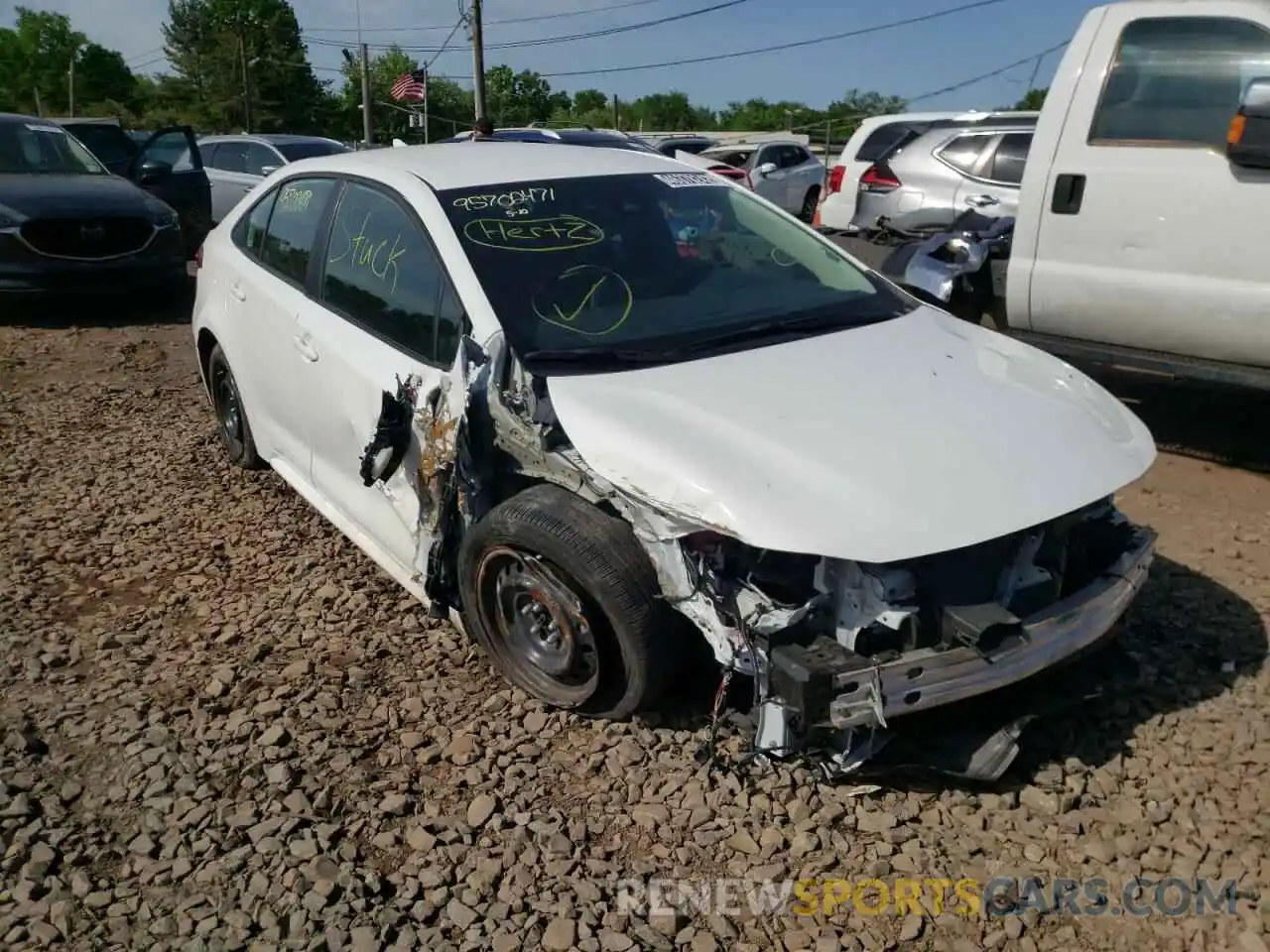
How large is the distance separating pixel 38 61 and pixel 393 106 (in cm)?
3573

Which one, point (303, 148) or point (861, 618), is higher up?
point (303, 148)

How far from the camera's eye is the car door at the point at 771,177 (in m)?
17.3

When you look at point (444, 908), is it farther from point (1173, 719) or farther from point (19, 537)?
point (19, 537)

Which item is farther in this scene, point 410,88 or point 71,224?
point 410,88

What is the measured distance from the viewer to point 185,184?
11250mm

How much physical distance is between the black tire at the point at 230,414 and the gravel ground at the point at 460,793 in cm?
100

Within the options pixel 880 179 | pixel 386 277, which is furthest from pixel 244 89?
pixel 386 277

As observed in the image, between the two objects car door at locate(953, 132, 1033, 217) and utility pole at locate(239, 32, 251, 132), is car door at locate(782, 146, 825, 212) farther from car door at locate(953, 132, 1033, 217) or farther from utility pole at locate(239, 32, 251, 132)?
utility pole at locate(239, 32, 251, 132)

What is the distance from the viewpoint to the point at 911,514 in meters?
2.55

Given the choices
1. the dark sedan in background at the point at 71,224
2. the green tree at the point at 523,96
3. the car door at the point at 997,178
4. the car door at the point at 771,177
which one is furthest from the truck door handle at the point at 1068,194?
the green tree at the point at 523,96

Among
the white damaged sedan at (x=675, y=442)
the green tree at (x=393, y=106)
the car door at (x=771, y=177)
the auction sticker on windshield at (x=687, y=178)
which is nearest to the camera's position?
the white damaged sedan at (x=675, y=442)

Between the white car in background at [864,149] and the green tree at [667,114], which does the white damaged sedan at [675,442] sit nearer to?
the white car in background at [864,149]

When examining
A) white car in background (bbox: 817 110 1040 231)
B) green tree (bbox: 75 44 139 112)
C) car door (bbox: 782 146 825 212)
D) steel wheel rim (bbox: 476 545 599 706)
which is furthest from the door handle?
green tree (bbox: 75 44 139 112)

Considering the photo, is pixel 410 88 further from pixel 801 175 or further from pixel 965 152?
pixel 965 152
